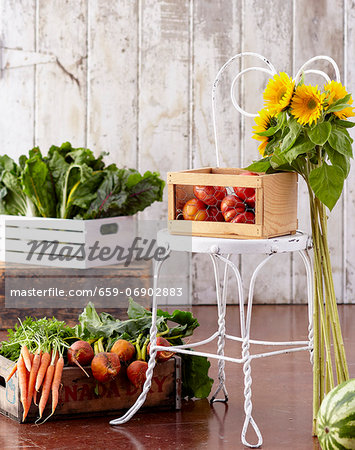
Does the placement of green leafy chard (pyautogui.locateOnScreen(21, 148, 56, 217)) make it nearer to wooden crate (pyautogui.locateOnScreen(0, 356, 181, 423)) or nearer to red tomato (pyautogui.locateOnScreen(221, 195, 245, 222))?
wooden crate (pyautogui.locateOnScreen(0, 356, 181, 423))

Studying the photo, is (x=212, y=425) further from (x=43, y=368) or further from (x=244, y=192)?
(x=244, y=192)

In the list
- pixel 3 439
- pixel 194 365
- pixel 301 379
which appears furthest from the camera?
pixel 301 379

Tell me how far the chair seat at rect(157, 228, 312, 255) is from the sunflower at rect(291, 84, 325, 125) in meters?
0.37

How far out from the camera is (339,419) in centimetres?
213

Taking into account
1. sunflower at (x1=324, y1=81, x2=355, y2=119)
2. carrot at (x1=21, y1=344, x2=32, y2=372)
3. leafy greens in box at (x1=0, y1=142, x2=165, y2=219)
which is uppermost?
sunflower at (x1=324, y1=81, x2=355, y2=119)

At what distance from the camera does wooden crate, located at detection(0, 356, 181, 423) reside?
8.39 ft

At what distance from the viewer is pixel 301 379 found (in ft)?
10.1

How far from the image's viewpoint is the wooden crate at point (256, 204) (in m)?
2.40

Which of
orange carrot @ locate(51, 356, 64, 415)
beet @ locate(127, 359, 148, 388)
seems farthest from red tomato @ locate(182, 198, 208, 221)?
orange carrot @ locate(51, 356, 64, 415)

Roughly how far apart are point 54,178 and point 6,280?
59 cm

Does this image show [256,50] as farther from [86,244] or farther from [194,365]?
[194,365]

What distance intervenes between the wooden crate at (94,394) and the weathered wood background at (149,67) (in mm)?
2033

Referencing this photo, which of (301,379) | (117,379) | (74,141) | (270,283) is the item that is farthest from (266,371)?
(74,141)

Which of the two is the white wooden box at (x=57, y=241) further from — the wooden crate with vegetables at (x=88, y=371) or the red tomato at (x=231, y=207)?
the red tomato at (x=231, y=207)
